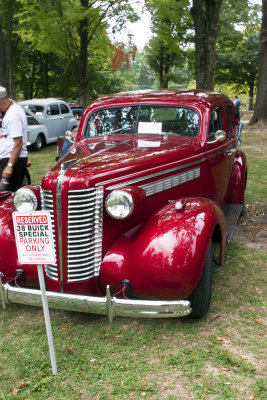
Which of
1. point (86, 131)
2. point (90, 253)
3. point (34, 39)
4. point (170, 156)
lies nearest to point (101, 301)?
point (90, 253)

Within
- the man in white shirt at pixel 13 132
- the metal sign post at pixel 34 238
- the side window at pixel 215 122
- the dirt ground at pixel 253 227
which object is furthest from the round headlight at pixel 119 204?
the dirt ground at pixel 253 227

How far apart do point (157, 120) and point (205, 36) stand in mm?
8590

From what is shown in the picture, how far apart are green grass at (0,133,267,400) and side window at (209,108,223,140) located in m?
1.84

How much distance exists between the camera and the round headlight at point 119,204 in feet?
10.2

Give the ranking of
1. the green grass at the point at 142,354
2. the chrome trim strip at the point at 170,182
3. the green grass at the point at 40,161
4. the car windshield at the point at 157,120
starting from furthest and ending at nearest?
the green grass at the point at 40,161
the car windshield at the point at 157,120
the chrome trim strip at the point at 170,182
the green grass at the point at 142,354

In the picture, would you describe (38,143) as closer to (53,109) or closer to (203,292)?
(53,109)

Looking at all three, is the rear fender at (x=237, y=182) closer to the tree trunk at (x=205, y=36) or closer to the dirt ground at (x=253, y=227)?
the dirt ground at (x=253, y=227)

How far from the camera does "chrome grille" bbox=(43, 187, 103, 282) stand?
10.1 ft

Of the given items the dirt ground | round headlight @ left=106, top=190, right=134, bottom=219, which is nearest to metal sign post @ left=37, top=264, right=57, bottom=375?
round headlight @ left=106, top=190, right=134, bottom=219

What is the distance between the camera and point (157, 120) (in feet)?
14.9

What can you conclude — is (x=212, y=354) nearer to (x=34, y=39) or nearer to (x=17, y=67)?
(x=34, y=39)

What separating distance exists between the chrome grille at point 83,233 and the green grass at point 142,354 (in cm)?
58

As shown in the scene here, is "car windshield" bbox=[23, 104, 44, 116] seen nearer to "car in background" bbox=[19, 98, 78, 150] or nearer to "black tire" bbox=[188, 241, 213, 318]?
"car in background" bbox=[19, 98, 78, 150]

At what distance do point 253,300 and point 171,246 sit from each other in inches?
51.2
